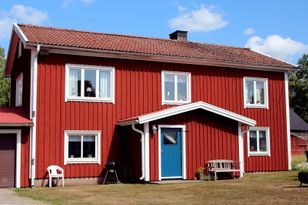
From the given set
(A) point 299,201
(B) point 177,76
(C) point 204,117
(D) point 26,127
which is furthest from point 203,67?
(A) point 299,201

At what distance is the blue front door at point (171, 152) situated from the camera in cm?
1959

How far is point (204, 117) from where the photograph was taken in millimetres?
20594

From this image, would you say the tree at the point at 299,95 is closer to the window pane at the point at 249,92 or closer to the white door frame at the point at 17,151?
the window pane at the point at 249,92

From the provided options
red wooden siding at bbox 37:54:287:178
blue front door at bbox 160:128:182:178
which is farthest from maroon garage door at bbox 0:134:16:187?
blue front door at bbox 160:128:182:178

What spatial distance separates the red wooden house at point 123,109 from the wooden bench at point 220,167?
0.41 m

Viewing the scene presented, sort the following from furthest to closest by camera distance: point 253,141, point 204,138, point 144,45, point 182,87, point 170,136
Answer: point 253,141, point 144,45, point 182,87, point 204,138, point 170,136

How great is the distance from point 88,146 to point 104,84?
112 inches

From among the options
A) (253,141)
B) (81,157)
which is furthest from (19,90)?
(253,141)

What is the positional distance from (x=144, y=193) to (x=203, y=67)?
32.1 feet

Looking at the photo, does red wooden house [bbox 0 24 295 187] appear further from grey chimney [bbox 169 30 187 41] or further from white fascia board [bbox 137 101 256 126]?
grey chimney [bbox 169 30 187 41]

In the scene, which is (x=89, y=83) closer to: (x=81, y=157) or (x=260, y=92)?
(x=81, y=157)

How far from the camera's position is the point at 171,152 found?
65.0 feet

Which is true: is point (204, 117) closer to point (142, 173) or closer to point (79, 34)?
point (142, 173)

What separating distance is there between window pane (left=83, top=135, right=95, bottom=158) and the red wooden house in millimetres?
43
